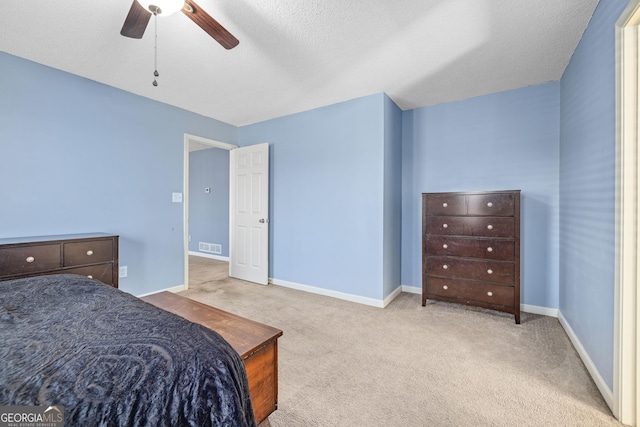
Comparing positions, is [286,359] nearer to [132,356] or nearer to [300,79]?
[132,356]

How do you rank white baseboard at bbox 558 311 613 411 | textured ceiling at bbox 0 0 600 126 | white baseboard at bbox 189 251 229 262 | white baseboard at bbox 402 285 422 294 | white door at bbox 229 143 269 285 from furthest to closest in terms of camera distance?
white baseboard at bbox 189 251 229 262
white door at bbox 229 143 269 285
white baseboard at bbox 402 285 422 294
textured ceiling at bbox 0 0 600 126
white baseboard at bbox 558 311 613 411

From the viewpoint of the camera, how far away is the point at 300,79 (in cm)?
284

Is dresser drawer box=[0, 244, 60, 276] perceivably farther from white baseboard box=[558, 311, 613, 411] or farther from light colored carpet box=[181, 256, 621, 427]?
white baseboard box=[558, 311, 613, 411]

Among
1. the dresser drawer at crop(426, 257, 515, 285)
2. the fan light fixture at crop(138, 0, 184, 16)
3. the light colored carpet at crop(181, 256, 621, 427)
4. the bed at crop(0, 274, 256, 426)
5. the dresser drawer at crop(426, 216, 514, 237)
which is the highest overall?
the fan light fixture at crop(138, 0, 184, 16)

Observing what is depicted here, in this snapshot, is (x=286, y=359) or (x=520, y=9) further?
(x=286, y=359)

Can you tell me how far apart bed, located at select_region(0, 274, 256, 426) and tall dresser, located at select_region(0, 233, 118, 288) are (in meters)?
1.52

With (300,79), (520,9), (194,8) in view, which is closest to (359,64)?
(300,79)

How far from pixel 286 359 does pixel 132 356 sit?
1.46 meters

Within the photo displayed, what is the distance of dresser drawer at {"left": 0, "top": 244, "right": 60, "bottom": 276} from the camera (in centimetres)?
212

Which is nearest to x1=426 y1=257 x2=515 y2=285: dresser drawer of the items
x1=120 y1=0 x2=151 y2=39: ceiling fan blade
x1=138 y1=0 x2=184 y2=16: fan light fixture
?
x1=138 y1=0 x2=184 y2=16: fan light fixture

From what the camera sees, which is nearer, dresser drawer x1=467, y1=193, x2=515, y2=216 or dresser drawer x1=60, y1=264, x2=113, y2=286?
dresser drawer x1=60, y1=264, x2=113, y2=286

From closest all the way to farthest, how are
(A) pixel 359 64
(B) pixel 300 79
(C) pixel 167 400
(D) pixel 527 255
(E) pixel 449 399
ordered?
(C) pixel 167 400 → (E) pixel 449 399 → (A) pixel 359 64 → (B) pixel 300 79 → (D) pixel 527 255

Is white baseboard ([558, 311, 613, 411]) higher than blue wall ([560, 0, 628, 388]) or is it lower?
lower

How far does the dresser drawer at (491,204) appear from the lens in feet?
8.81
